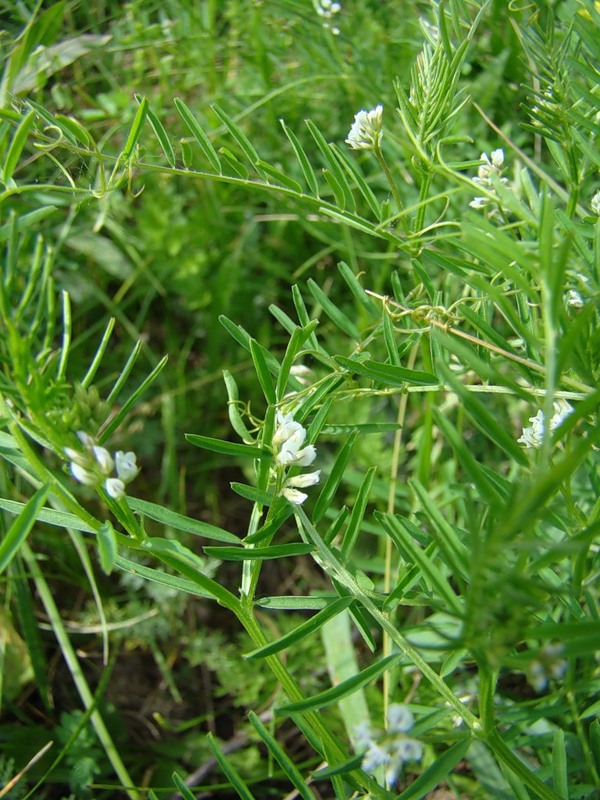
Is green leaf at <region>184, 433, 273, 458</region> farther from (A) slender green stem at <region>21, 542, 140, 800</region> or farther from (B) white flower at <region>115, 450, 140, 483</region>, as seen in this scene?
(A) slender green stem at <region>21, 542, 140, 800</region>

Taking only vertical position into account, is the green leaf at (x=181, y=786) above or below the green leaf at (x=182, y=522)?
below

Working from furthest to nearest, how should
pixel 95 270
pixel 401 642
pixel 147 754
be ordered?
pixel 95 270 < pixel 147 754 < pixel 401 642

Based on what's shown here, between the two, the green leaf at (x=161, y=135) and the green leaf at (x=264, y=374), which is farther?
the green leaf at (x=161, y=135)

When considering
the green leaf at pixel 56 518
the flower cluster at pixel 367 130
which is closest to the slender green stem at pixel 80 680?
the green leaf at pixel 56 518

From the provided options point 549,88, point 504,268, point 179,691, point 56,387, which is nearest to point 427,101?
point 549,88

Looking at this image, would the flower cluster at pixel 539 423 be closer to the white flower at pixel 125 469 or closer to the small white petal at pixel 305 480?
the small white petal at pixel 305 480

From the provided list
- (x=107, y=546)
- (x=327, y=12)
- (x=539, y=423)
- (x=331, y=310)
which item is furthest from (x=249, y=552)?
(x=327, y=12)

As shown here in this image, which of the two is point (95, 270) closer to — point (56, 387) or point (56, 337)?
point (56, 337)
